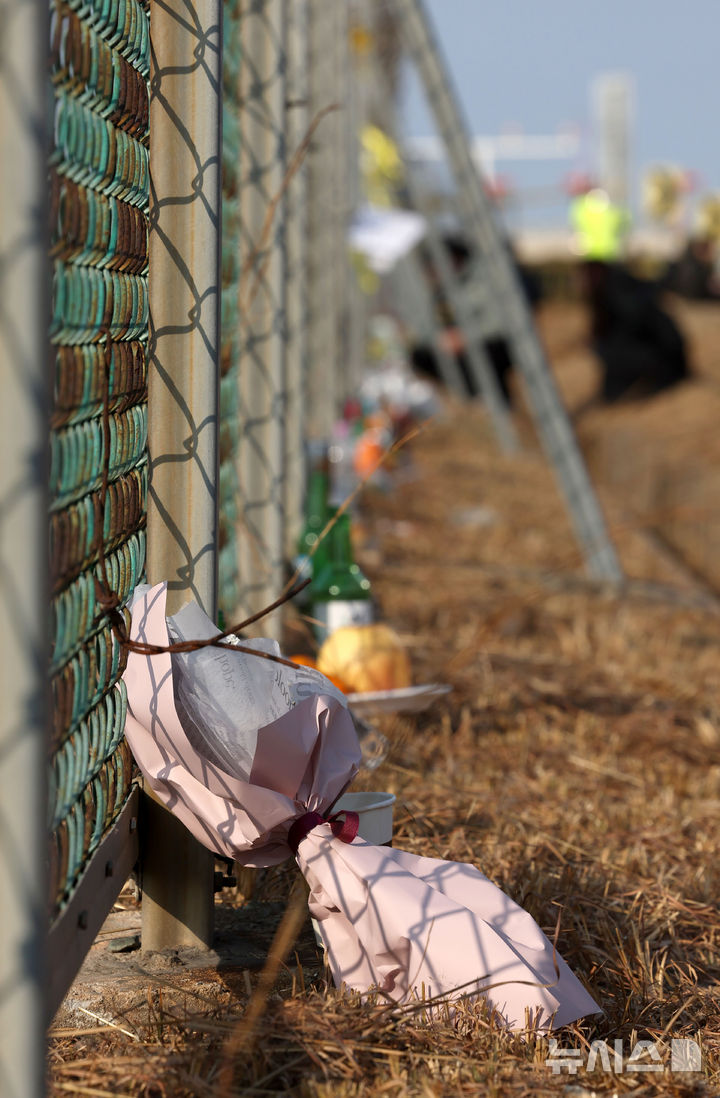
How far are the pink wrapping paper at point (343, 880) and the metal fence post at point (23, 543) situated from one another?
16.3 inches

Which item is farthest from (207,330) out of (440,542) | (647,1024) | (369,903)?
(440,542)

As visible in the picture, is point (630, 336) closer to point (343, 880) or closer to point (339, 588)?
point (339, 588)

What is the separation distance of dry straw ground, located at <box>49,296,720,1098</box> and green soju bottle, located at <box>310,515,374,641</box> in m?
0.29

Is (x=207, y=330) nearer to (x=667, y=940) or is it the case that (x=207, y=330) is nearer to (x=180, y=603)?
(x=180, y=603)

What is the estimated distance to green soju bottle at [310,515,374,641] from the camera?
9.00 ft

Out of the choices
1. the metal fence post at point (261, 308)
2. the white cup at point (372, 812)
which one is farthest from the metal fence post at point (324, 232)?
the white cup at point (372, 812)

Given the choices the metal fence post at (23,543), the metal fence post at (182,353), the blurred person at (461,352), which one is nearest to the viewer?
the metal fence post at (23,543)

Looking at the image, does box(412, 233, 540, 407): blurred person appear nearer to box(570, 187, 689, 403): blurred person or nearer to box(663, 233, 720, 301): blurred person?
box(570, 187, 689, 403): blurred person

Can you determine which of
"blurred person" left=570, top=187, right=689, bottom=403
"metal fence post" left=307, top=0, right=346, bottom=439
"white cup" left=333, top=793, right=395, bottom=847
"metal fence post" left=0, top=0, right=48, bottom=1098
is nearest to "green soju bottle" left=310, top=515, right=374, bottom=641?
"white cup" left=333, top=793, right=395, bottom=847

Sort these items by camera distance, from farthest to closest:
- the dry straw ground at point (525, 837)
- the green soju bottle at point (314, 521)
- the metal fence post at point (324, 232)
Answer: the metal fence post at point (324, 232) → the green soju bottle at point (314, 521) → the dry straw ground at point (525, 837)

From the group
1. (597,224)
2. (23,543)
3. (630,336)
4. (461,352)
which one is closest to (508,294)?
(23,543)

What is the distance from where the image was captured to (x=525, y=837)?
207 cm

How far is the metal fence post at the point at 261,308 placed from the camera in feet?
8.86

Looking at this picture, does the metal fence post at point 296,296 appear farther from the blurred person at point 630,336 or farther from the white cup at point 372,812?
the blurred person at point 630,336
